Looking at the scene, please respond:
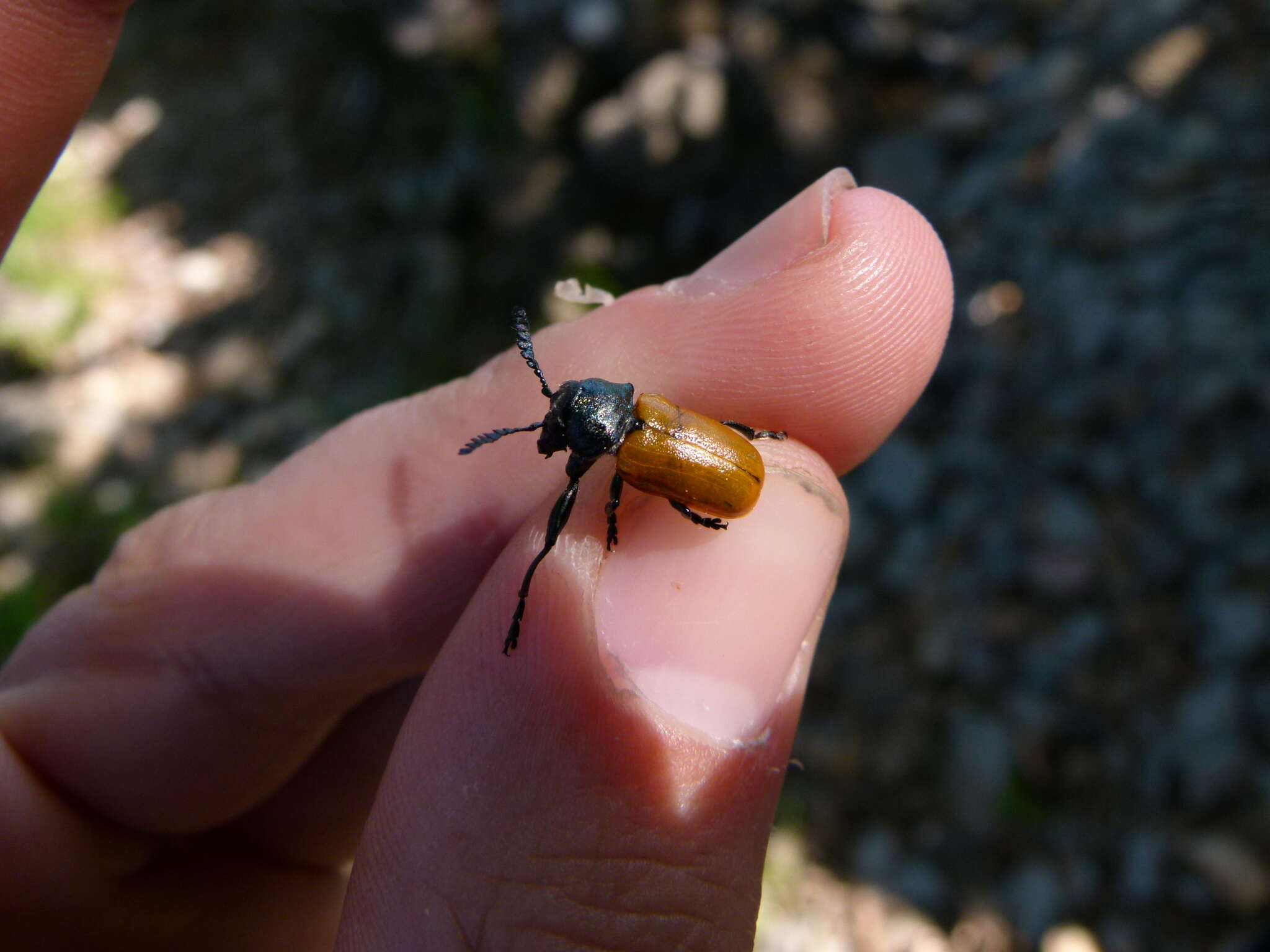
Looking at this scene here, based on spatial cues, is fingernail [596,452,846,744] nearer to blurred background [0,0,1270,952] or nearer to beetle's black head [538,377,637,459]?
beetle's black head [538,377,637,459]

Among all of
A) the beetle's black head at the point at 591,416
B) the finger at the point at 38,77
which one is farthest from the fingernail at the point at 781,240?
the finger at the point at 38,77

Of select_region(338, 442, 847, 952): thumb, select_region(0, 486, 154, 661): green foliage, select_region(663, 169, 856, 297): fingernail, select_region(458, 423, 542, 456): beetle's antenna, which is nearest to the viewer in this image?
select_region(338, 442, 847, 952): thumb

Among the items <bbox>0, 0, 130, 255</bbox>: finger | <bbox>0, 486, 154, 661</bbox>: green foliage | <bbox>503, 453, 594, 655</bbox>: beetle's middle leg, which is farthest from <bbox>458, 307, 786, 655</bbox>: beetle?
<bbox>0, 486, 154, 661</bbox>: green foliage

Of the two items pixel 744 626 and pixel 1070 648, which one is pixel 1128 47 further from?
pixel 744 626

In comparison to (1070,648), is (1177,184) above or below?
above

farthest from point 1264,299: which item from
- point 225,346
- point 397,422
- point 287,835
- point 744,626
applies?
point 225,346

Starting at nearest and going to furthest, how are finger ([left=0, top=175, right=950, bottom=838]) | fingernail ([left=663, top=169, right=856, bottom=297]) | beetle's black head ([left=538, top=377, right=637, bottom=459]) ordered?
fingernail ([left=663, top=169, right=856, bottom=297])
beetle's black head ([left=538, top=377, right=637, bottom=459])
finger ([left=0, top=175, right=950, bottom=838])

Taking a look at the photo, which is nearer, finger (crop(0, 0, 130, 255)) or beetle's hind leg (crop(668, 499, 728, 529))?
finger (crop(0, 0, 130, 255))

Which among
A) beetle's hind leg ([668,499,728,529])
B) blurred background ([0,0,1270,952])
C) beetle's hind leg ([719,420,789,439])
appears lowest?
blurred background ([0,0,1270,952])
